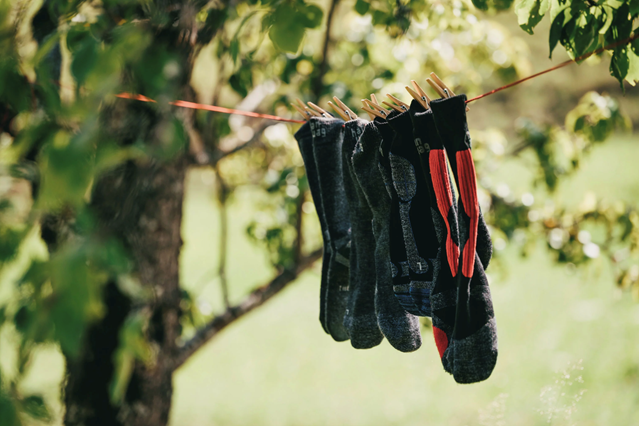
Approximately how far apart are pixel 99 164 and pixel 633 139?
9.81 metres

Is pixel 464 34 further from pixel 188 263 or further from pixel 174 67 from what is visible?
pixel 188 263

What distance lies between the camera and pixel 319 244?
2129mm

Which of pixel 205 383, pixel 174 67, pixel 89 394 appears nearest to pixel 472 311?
pixel 174 67

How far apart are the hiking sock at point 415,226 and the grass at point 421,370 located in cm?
165

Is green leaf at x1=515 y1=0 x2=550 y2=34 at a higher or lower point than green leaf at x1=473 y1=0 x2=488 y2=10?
higher

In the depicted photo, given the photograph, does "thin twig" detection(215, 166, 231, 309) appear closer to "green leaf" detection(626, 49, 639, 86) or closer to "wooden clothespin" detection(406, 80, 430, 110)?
"wooden clothespin" detection(406, 80, 430, 110)

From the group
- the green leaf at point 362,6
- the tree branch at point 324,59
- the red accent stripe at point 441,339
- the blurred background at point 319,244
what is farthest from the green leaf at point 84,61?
the tree branch at point 324,59

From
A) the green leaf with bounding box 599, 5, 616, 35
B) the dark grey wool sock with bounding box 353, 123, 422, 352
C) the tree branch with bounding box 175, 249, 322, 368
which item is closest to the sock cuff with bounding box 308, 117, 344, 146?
the dark grey wool sock with bounding box 353, 123, 422, 352

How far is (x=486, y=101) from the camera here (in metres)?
7.27

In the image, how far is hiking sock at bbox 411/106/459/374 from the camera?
2.70 feet

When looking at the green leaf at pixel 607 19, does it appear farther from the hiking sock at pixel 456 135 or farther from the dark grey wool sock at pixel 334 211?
the dark grey wool sock at pixel 334 211

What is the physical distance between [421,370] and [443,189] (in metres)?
3.01

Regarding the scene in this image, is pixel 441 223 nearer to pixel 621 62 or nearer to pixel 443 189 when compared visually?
pixel 443 189

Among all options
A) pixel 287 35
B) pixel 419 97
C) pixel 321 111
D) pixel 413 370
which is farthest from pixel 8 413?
pixel 413 370
